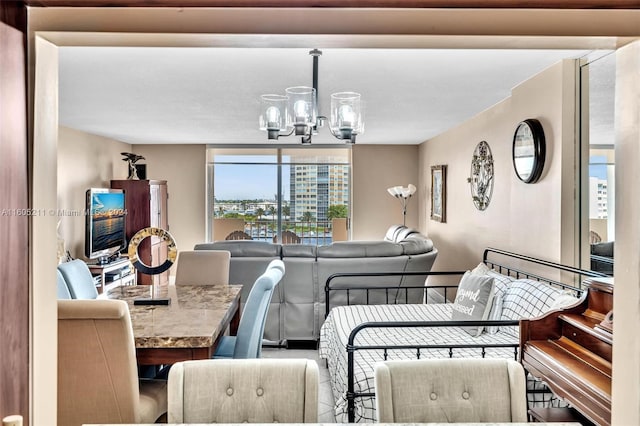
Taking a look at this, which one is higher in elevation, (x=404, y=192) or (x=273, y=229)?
(x=404, y=192)

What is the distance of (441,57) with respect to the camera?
2.96m

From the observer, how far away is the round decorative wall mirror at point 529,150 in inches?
127

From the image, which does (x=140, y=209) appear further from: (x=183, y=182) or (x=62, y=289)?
(x=62, y=289)

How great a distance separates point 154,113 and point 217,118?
0.68m

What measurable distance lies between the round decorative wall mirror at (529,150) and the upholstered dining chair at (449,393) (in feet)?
7.31

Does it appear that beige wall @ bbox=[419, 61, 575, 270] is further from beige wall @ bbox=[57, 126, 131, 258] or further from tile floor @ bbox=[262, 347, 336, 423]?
beige wall @ bbox=[57, 126, 131, 258]

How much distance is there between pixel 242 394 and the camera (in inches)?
53.1

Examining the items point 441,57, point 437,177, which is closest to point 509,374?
point 441,57

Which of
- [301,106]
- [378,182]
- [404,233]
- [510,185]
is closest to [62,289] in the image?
[301,106]

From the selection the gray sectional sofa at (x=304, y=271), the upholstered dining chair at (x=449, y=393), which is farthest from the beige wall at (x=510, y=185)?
the upholstered dining chair at (x=449, y=393)

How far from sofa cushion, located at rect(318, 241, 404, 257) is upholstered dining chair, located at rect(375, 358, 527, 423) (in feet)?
9.18

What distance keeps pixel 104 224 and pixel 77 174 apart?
749mm

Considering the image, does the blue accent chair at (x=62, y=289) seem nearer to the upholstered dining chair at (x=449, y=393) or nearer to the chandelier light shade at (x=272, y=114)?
the chandelier light shade at (x=272, y=114)

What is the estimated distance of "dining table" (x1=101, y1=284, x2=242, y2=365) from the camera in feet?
6.66
